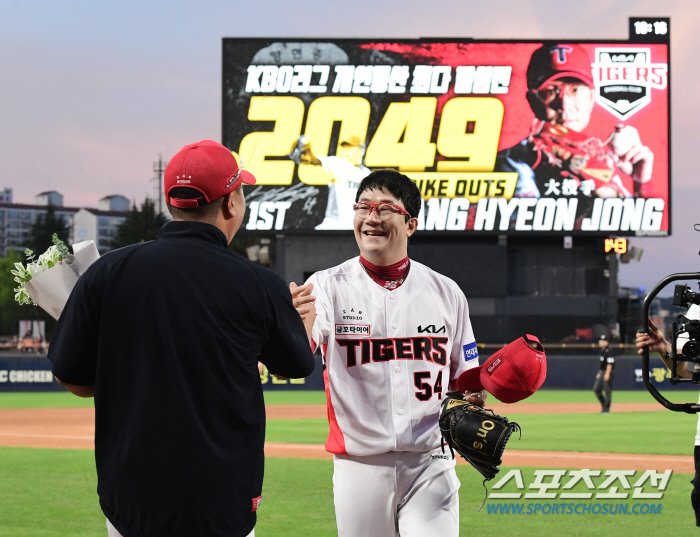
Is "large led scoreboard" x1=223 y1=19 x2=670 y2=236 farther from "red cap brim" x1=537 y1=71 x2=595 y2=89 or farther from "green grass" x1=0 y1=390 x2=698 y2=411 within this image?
"green grass" x1=0 y1=390 x2=698 y2=411

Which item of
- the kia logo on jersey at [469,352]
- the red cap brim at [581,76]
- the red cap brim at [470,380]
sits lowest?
the red cap brim at [470,380]

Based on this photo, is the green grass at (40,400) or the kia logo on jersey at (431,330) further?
the green grass at (40,400)

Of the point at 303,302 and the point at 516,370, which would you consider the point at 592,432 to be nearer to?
the point at 516,370

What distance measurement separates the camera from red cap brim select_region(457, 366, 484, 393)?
3.76 meters

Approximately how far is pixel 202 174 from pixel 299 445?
11.7 meters

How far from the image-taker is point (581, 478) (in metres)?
10.5

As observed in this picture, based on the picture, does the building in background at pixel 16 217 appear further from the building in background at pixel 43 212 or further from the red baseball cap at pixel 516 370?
the red baseball cap at pixel 516 370

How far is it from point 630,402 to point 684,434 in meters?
8.57

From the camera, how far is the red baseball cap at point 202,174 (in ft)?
8.92

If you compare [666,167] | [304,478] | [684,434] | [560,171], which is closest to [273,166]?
[560,171]

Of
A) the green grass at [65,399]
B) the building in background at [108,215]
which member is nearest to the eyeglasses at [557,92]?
the green grass at [65,399]

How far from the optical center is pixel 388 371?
3840 millimetres

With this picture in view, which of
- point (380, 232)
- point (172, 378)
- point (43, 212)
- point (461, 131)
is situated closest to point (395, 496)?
point (380, 232)

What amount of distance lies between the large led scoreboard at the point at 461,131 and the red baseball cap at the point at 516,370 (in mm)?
27427
